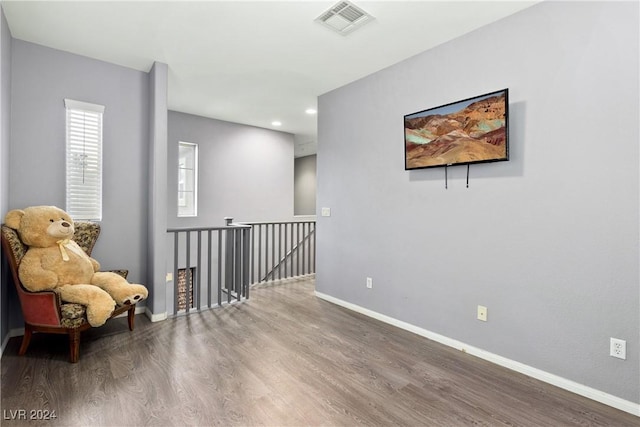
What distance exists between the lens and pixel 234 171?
6.00m

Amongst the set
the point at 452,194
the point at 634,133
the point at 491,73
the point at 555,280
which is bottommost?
the point at 555,280

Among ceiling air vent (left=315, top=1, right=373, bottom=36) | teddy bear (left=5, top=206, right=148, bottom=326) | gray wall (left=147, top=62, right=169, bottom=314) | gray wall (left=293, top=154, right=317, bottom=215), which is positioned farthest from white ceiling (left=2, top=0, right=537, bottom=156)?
gray wall (left=293, top=154, right=317, bottom=215)

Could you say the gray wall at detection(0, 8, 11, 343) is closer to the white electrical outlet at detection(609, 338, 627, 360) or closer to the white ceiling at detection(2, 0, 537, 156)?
the white ceiling at detection(2, 0, 537, 156)

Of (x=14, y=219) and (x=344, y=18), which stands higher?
(x=344, y=18)

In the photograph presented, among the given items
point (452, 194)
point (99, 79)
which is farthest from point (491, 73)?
point (99, 79)

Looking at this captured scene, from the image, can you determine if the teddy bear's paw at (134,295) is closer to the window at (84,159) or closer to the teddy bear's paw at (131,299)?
the teddy bear's paw at (131,299)

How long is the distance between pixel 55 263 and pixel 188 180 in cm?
325

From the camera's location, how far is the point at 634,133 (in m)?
1.94

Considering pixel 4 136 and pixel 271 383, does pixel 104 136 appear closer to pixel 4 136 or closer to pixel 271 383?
pixel 4 136

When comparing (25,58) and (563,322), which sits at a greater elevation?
(25,58)

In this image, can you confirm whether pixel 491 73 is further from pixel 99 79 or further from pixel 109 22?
pixel 99 79

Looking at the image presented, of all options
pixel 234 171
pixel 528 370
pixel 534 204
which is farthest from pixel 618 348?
pixel 234 171

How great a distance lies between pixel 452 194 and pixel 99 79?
141 inches

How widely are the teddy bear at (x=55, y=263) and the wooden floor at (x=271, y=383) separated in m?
0.44
